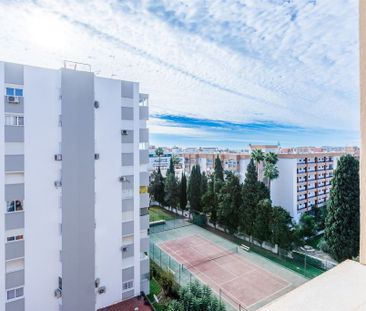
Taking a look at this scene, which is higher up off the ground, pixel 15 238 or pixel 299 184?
pixel 299 184

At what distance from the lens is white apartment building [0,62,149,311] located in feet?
20.5

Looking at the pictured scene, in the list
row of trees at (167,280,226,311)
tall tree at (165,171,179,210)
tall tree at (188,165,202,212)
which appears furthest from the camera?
tall tree at (165,171,179,210)

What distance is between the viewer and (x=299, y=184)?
16.4 m

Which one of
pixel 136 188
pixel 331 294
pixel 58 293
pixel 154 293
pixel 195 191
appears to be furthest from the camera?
pixel 195 191

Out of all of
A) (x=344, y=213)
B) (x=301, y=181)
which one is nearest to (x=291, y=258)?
(x=344, y=213)

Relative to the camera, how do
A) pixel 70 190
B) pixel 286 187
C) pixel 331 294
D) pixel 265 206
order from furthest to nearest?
pixel 286 187 → pixel 265 206 → pixel 70 190 → pixel 331 294

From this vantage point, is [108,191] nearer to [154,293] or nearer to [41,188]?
[41,188]

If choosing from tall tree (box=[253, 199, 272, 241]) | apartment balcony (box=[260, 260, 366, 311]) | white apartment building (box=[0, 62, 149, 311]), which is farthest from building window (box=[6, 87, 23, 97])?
tall tree (box=[253, 199, 272, 241])

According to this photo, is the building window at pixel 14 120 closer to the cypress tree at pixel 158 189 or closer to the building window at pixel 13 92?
the building window at pixel 13 92

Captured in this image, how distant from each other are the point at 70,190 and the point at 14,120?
2.17 metres

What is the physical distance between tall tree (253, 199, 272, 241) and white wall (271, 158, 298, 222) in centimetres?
443

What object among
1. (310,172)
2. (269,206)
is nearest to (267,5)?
(269,206)

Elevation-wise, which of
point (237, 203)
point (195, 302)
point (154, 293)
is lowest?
point (154, 293)

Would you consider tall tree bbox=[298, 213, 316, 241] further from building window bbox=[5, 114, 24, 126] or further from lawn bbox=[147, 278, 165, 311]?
building window bbox=[5, 114, 24, 126]
